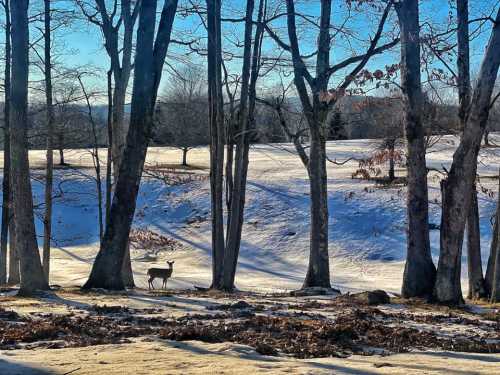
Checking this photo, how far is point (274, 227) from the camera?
4194cm

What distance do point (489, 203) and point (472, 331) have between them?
33.4m

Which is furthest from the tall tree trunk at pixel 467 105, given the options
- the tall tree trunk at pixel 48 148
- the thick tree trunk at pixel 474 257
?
the tall tree trunk at pixel 48 148

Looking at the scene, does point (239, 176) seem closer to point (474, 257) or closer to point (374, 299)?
point (474, 257)

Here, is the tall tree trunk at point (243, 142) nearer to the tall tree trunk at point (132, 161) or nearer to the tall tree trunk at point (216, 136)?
the tall tree trunk at point (216, 136)

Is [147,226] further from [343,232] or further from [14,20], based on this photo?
[14,20]

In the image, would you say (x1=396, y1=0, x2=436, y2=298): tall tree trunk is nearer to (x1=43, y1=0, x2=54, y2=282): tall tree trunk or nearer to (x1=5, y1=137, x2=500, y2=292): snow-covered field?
(x1=5, y1=137, x2=500, y2=292): snow-covered field

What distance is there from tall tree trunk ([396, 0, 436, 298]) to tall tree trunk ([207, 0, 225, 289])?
24.8ft

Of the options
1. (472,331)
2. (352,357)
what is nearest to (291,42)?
(472,331)

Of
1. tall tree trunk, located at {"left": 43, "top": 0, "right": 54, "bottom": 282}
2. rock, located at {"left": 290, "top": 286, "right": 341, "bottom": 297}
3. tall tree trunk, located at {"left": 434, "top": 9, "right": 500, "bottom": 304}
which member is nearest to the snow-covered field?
tall tree trunk, located at {"left": 43, "top": 0, "right": 54, "bottom": 282}

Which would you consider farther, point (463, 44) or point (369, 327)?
point (463, 44)

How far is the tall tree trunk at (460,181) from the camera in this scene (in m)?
13.1

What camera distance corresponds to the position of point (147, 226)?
44.5m

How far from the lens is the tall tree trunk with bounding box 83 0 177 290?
50.4 feet

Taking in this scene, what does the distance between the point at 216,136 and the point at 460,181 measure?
9.76m
